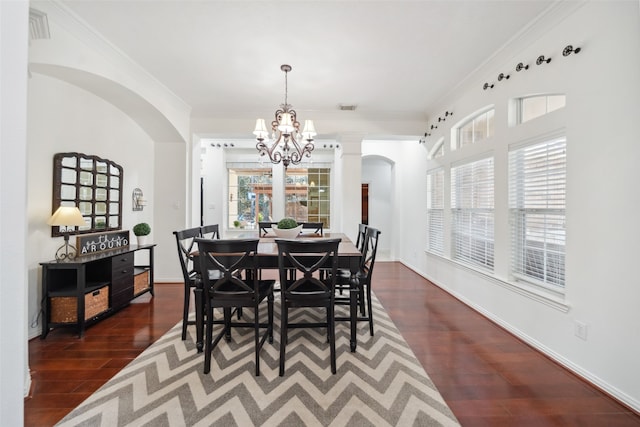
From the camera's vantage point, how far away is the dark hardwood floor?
1.68 metres

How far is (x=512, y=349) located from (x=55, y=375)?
366 cm

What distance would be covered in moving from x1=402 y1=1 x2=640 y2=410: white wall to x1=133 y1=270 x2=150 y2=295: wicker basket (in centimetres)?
429

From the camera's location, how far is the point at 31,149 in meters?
2.54

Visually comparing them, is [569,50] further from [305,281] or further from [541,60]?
[305,281]

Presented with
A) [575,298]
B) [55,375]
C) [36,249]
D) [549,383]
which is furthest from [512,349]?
[36,249]

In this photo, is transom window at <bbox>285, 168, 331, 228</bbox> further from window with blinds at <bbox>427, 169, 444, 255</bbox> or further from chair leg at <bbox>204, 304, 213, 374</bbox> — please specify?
chair leg at <bbox>204, 304, 213, 374</bbox>

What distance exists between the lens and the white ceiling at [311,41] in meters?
2.20

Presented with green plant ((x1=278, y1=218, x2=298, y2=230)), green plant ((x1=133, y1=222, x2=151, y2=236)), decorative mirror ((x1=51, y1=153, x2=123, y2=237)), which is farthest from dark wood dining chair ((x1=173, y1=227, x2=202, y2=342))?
decorative mirror ((x1=51, y1=153, x2=123, y2=237))

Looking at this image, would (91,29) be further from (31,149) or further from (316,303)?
(316,303)

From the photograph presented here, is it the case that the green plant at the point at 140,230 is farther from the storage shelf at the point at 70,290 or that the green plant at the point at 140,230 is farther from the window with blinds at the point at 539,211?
the window with blinds at the point at 539,211

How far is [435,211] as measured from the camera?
4.61 metres

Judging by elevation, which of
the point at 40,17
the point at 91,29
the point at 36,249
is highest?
the point at 91,29

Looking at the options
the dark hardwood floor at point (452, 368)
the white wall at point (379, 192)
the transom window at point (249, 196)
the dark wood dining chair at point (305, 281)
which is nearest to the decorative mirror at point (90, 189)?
the dark hardwood floor at point (452, 368)

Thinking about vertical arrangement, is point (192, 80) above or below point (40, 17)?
above
